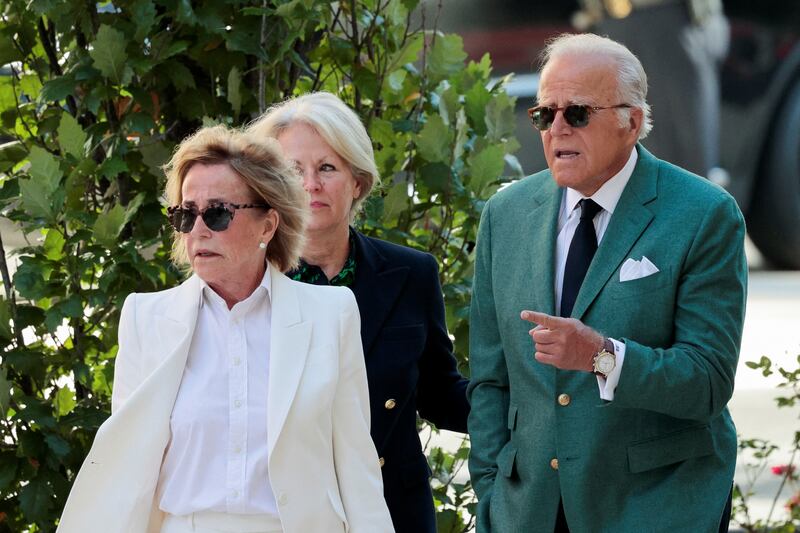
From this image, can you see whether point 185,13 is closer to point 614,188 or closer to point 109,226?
point 109,226

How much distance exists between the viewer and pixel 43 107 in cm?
355

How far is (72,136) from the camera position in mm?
3207

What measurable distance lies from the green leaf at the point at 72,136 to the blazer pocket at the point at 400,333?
0.87m

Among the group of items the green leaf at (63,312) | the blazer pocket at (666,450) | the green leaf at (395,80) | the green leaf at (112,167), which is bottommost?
the blazer pocket at (666,450)

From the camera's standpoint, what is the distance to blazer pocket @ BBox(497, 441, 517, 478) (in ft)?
9.13

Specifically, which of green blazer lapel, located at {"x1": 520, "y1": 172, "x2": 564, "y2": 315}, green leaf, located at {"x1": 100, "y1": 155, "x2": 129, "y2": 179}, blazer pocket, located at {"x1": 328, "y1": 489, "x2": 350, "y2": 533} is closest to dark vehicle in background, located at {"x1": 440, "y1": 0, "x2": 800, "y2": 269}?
green leaf, located at {"x1": 100, "y1": 155, "x2": 129, "y2": 179}

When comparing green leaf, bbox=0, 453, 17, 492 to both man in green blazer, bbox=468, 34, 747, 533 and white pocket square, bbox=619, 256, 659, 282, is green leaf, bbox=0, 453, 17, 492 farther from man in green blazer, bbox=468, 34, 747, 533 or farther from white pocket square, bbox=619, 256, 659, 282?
white pocket square, bbox=619, 256, 659, 282

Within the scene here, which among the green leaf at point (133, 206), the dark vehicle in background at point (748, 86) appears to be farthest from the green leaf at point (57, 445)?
the dark vehicle in background at point (748, 86)

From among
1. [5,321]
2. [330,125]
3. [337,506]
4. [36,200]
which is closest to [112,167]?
[36,200]

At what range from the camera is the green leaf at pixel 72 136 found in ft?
10.5

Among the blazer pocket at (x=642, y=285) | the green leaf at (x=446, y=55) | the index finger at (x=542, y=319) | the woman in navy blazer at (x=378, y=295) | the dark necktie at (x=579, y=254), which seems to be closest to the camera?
the index finger at (x=542, y=319)

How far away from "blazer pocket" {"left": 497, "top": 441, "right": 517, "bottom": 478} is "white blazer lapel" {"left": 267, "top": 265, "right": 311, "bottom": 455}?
0.53 metres

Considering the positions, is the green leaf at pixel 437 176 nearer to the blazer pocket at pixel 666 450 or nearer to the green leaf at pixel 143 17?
the green leaf at pixel 143 17

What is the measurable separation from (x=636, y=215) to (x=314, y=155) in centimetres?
78
